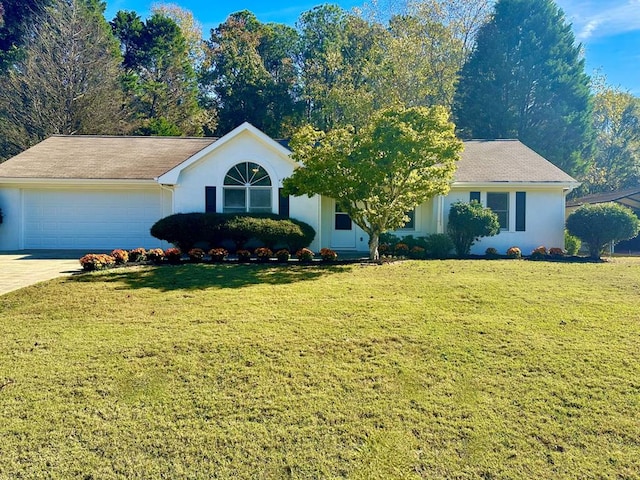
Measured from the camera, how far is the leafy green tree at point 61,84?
26.1 meters

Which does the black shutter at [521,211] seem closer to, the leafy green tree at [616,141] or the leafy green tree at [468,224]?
the leafy green tree at [468,224]

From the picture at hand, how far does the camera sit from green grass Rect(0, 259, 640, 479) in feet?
11.8

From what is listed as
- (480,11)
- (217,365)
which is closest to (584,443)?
(217,365)

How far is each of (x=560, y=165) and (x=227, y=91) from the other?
2558cm

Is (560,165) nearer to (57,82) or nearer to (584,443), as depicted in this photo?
(584,443)

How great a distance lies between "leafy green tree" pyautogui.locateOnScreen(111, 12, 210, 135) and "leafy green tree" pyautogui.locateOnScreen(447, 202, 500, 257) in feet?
80.7

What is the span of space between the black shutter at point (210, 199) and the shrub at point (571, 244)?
543 inches


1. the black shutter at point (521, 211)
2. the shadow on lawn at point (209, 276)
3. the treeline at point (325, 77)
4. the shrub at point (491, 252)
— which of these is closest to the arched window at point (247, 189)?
the shadow on lawn at point (209, 276)

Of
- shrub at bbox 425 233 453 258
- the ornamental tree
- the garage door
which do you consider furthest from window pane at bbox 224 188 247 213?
shrub at bbox 425 233 453 258

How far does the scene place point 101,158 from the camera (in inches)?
691

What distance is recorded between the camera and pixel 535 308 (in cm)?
719

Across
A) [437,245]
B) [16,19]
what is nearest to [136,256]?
[437,245]

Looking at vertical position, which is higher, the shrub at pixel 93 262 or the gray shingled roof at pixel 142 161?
the gray shingled roof at pixel 142 161

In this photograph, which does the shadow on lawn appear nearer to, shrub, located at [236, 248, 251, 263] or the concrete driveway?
shrub, located at [236, 248, 251, 263]
